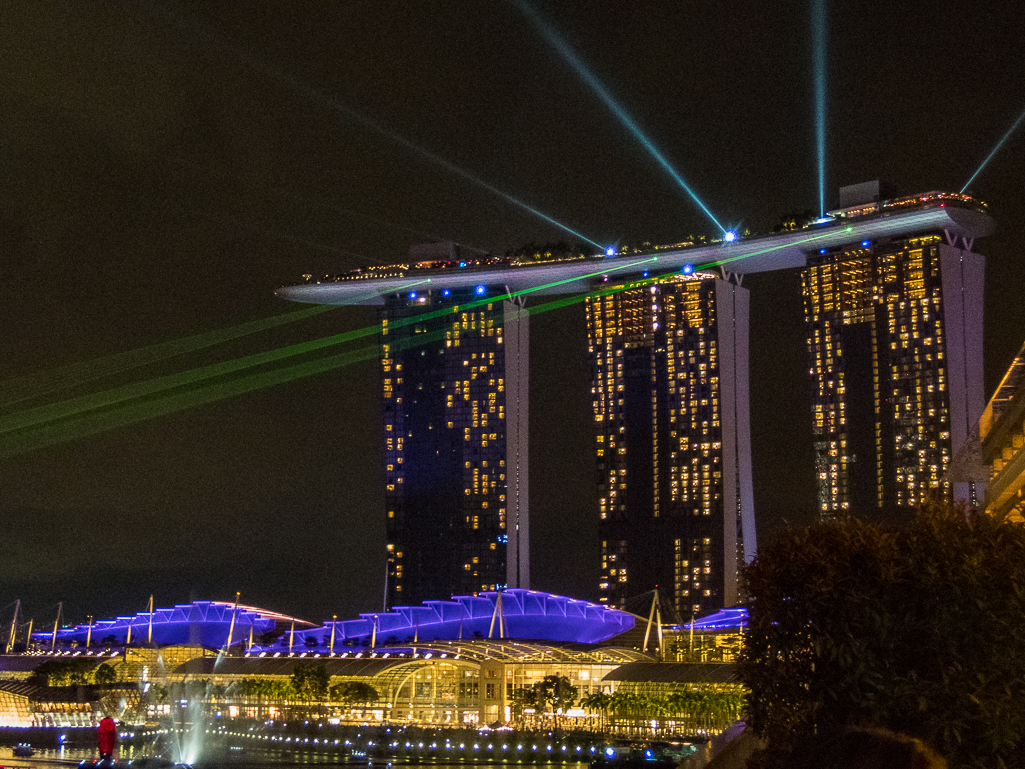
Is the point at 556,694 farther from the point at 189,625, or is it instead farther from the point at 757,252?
the point at 189,625

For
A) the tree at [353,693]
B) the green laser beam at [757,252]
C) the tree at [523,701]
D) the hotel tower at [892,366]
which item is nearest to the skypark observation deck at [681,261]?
the green laser beam at [757,252]

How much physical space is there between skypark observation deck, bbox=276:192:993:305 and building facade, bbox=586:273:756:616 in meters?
4.00

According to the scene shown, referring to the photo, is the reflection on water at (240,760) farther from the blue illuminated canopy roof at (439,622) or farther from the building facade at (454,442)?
the building facade at (454,442)

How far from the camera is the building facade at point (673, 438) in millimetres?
117375

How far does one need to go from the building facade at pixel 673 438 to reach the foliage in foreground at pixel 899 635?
311ft

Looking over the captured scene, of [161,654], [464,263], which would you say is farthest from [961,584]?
[464,263]

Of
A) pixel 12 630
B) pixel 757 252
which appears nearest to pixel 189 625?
pixel 12 630

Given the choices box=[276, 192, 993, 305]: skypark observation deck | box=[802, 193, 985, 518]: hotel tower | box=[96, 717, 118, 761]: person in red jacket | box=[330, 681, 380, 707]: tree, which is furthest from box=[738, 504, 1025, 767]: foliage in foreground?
box=[276, 192, 993, 305]: skypark observation deck

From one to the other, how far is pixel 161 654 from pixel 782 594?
10112cm

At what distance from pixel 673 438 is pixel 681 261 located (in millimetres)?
17621

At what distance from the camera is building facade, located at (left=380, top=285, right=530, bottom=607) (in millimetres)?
124500

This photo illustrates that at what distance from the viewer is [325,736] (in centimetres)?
6512

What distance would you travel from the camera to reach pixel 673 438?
120562 millimetres

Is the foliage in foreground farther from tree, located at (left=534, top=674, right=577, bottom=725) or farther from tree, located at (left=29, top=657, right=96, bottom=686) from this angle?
tree, located at (left=29, top=657, right=96, bottom=686)
